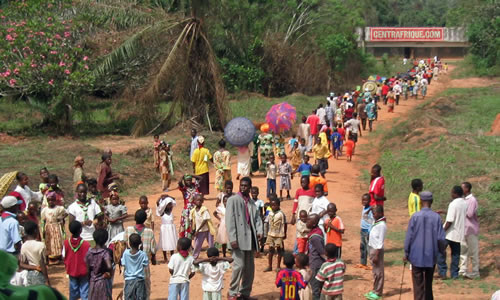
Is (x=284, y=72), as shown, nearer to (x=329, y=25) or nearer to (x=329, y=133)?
(x=329, y=25)

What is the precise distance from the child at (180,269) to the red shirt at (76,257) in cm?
100

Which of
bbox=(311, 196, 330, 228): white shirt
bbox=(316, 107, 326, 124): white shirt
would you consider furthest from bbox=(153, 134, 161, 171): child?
bbox=(311, 196, 330, 228): white shirt

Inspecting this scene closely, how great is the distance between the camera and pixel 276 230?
33.0ft

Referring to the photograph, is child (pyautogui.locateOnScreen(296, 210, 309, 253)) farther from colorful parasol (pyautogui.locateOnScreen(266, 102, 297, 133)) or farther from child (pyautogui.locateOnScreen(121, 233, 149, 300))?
colorful parasol (pyautogui.locateOnScreen(266, 102, 297, 133))

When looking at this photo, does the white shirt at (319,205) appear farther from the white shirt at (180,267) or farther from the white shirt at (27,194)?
the white shirt at (27,194)

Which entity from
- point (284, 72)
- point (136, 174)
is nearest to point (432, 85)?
point (284, 72)

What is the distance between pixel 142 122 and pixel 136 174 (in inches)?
173

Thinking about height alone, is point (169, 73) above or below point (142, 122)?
above

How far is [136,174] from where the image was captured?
1766cm

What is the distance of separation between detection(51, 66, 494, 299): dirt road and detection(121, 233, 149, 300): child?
61.0 inches

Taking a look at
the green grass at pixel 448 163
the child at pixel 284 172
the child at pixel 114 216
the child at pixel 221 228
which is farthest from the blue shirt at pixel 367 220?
the child at pixel 284 172

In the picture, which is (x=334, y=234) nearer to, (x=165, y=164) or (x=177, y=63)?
(x=165, y=164)

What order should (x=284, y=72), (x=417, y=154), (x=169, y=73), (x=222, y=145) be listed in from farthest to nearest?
1. (x=284, y=72)
2. (x=169, y=73)
3. (x=417, y=154)
4. (x=222, y=145)

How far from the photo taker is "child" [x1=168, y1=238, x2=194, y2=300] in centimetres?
790
